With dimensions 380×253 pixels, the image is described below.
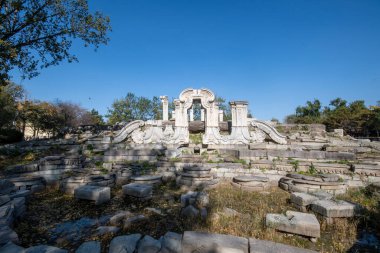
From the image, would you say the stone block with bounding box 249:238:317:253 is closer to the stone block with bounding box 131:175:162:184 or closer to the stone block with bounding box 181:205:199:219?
the stone block with bounding box 181:205:199:219

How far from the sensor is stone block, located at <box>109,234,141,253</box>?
8.56 ft

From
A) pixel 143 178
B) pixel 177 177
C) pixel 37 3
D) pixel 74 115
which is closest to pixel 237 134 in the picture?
pixel 177 177

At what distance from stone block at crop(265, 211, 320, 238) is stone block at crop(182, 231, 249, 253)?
115 cm

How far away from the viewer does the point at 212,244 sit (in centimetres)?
257

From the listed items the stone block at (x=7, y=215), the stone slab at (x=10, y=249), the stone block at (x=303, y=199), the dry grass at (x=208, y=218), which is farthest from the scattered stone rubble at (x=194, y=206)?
the stone block at (x=7, y=215)

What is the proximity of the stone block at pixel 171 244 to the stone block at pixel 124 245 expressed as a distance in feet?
1.27

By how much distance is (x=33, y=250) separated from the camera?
253 centimetres

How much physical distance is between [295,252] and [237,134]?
7.60 metres

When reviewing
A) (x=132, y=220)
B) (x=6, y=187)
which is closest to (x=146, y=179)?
(x=132, y=220)

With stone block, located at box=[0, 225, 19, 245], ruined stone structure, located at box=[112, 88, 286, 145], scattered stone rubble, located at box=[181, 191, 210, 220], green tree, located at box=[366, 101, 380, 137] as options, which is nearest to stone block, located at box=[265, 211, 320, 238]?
scattered stone rubble, located at box=[181, 191, 210, 220]

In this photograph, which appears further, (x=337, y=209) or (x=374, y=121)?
(x=374, y=121)

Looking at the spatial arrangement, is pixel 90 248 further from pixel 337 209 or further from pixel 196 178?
pixel 337 209

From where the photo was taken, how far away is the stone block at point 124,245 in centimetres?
261

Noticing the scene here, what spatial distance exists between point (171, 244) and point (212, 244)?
1.88 feet
